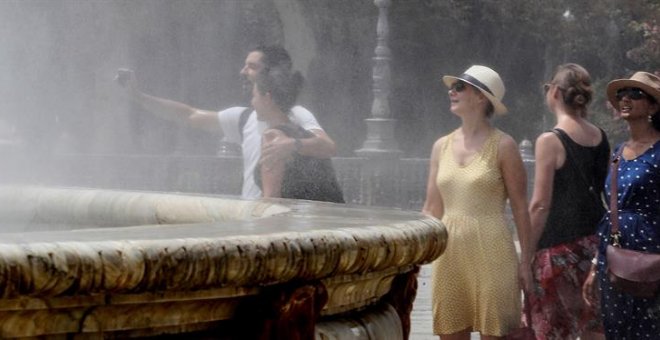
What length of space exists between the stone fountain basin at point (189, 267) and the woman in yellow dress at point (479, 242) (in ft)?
8.06

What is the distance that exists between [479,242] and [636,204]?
59 centimetres

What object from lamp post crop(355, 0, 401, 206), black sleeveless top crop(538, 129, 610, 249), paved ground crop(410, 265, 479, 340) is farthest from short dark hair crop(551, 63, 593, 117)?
lamp post crop(355, 0, 401, 206)

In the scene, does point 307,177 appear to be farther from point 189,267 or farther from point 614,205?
point 189,267

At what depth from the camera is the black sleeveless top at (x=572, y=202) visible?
596 cm

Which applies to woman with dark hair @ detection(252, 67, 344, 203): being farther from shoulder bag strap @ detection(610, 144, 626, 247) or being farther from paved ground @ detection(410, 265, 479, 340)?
paved ground @ detection(410, 265, 479, 340)

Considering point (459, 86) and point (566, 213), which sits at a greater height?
point (459, 86)

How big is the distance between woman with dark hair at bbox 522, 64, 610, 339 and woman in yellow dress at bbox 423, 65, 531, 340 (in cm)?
23

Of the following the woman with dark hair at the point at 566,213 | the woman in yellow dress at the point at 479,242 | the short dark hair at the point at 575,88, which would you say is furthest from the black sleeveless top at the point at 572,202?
the woman in yellow dress at the point at 479,242

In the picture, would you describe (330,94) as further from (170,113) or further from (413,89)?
(170,113)

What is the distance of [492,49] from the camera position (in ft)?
Result: 122

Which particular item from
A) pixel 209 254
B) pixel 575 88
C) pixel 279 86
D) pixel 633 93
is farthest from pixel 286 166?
pixel 209 254

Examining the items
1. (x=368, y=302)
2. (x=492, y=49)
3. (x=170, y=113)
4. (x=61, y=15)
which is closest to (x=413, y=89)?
(x=492, y=49)

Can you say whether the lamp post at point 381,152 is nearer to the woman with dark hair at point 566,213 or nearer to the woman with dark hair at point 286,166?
the woman with dark hair at point 566,213

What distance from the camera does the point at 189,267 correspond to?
2207 millimetres
